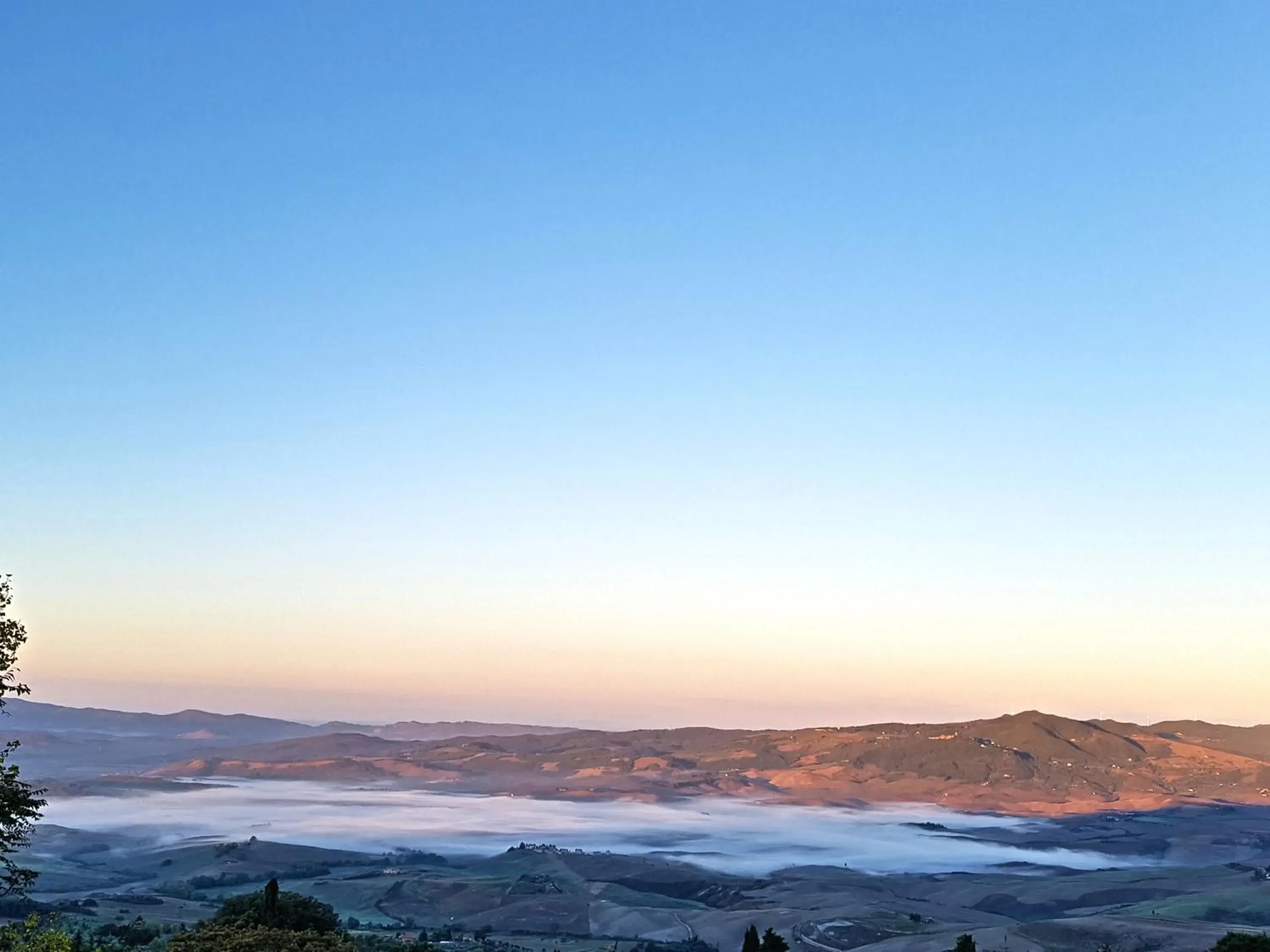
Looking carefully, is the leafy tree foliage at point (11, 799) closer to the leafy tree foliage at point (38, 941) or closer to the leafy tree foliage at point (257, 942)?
the leafy tree foliage at point (38, 941)

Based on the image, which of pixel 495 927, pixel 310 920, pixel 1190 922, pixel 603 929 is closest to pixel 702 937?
pixel 603 929

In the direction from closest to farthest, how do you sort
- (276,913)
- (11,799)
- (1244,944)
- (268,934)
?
(11,799) → (268,934) → (1244,944) → (276,913)

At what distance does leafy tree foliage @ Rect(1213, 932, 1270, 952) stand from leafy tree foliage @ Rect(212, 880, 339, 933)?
5012cm

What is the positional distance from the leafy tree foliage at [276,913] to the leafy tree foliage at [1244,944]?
164 ft

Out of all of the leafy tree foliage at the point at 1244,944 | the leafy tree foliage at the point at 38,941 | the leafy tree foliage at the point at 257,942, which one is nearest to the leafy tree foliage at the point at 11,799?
the leafy tree foliage at the point at 38,941

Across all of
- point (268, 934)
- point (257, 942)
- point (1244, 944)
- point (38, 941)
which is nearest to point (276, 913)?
point (268, 934)

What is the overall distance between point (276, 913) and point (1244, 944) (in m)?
55.8

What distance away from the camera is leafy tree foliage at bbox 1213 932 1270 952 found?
59.9m

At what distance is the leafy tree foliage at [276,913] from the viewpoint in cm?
6800

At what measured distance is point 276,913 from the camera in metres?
71.6

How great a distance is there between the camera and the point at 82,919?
15362 cm

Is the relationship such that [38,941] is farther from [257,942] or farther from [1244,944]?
[1244,944]

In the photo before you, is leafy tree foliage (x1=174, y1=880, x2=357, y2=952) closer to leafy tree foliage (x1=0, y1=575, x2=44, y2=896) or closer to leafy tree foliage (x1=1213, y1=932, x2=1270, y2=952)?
leafy tree foliage (x1=0, y1=575, x2=44, y2=896)

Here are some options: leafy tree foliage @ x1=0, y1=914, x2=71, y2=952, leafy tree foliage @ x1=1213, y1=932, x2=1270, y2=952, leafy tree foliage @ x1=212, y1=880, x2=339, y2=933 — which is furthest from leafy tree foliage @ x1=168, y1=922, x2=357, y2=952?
leafy tree foliage @ x1=1213, y1=932, x2=1270, y2=952
